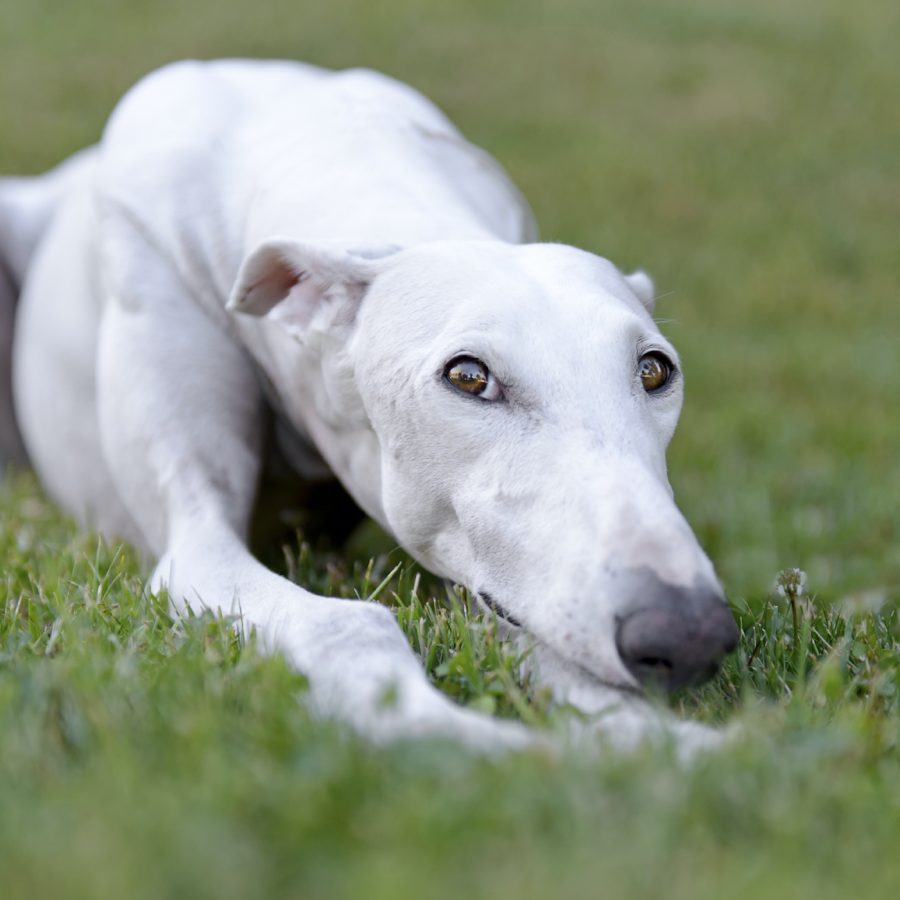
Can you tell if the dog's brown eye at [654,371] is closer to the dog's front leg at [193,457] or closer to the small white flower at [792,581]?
the small white flower at [792,581]

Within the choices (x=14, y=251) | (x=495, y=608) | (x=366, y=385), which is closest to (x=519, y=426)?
(x=495, y=608)

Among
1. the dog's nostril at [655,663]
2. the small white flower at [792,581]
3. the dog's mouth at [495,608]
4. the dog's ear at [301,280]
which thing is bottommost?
the dog's mouth at [495,608]

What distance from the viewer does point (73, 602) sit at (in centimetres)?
299

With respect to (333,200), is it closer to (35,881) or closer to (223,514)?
(223,514)

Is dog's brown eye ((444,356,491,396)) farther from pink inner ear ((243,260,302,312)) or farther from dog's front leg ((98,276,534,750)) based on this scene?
pink inner ear ((243,260,302,312))

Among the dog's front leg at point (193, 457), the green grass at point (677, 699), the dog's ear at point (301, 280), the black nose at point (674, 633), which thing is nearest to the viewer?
the green grass at point (677, 699)

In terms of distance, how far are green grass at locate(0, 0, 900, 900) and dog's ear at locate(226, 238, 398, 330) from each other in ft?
2.20

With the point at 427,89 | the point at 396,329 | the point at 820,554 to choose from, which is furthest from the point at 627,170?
the point at 396,329

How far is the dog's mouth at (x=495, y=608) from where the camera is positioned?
266 centimetres

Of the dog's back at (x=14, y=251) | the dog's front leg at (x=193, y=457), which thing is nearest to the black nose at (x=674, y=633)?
the dog's front leg at (x=193, y=457)

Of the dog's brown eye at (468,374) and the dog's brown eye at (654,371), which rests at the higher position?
the dog's brown eye at (654,371)

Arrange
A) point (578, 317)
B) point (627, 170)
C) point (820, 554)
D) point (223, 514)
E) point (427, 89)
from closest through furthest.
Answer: point (578, 317) < point (223, 514) < point (820, 554) < point (627, 170) < point (427, 89)

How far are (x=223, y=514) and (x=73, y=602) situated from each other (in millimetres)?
671

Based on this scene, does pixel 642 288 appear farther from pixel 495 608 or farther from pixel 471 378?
pixel 495 608
